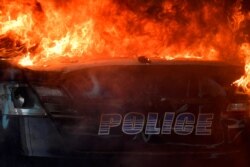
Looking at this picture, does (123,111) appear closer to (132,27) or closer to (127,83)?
(127,83)

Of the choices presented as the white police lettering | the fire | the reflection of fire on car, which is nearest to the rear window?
the reflection of fire on car

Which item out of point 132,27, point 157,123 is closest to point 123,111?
point 157,123

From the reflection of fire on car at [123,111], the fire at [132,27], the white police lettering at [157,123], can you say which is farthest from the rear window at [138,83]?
the fire at [132,27]

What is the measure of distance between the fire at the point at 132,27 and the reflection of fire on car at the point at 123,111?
6.16 meters

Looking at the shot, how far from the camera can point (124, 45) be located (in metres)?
11.6

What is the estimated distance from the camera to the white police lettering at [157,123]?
4328 millimetres

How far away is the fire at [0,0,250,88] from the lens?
11.2m

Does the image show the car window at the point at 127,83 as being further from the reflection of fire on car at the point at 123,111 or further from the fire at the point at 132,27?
the fire at the point at 132,27

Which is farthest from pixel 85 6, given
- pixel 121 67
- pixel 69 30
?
pixel 121 67

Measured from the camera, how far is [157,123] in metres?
4.36

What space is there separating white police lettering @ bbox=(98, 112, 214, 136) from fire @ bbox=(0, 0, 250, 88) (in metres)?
6.54

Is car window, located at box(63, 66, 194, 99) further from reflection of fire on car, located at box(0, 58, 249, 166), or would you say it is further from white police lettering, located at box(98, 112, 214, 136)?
white police lettering, located at box(98, 112, 214, 136)

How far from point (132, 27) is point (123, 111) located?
763 centimetres

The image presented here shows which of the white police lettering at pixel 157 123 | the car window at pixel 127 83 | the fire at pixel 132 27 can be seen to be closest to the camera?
the white police lettering at pixel 157 123
